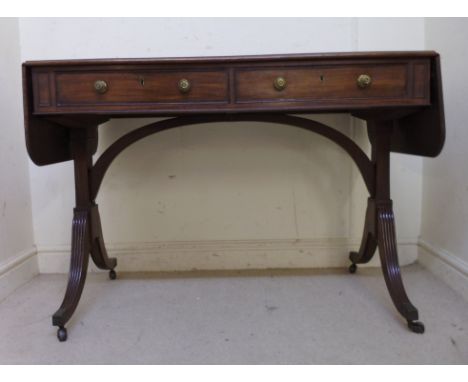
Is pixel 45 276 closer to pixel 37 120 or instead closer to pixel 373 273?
pixel 37 120

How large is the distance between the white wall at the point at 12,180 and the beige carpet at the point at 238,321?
4.5 inches

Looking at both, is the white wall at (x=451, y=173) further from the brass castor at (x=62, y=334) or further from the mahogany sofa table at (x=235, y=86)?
the brass castor at (x=62, y=334)

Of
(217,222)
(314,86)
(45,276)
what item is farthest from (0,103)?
(314,86)

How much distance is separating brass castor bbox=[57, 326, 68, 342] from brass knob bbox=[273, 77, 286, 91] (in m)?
1.02

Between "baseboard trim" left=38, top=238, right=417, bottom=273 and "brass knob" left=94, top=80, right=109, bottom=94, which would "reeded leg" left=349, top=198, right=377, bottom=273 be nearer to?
"baseboard trim" left=38, top=238, right=417, bottom=273

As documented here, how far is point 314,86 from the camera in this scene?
45.2 inches

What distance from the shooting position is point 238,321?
4.28 ft

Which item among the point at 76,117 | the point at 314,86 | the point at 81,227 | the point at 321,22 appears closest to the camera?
the point at 314,86

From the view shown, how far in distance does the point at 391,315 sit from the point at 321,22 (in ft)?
4.17

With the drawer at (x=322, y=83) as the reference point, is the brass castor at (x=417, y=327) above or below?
below

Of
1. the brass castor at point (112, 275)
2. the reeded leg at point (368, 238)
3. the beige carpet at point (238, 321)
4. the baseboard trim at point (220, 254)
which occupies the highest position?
the reeded leg at point (368, 238)

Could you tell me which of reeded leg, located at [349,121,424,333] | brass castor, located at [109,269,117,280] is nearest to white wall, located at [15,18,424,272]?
brass castor, located at [109,269,117,280]

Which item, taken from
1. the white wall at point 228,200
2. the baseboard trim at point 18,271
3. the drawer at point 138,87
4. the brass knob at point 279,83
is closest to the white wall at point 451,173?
the white wall at point 228,200

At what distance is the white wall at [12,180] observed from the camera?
5.25 ft
